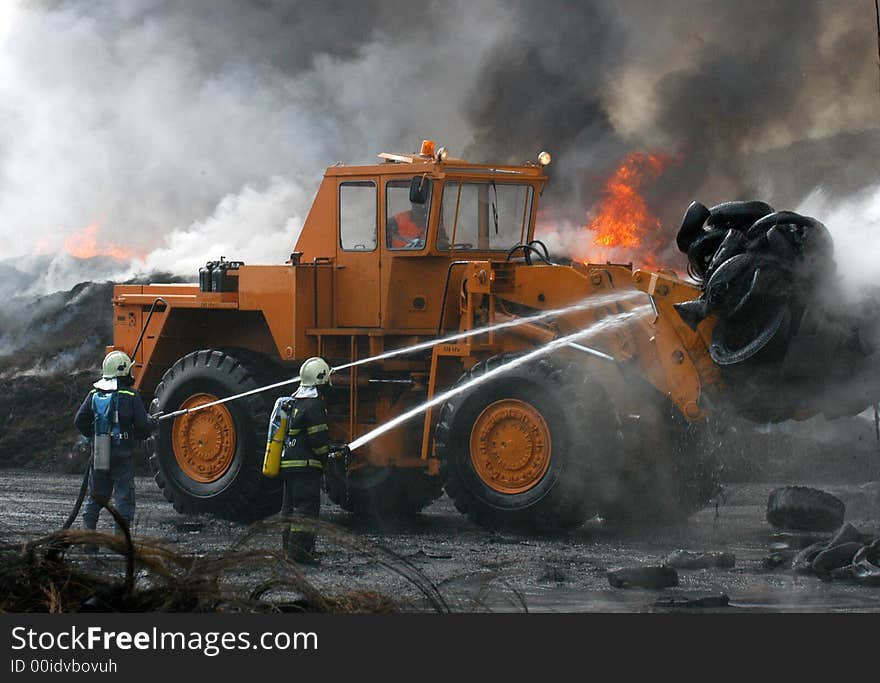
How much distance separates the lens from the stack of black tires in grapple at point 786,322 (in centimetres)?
1087

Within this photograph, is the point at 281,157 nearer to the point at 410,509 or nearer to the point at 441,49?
the point at 441,49

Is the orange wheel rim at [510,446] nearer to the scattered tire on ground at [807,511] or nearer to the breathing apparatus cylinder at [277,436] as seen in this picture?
the breathing apparatus cylinder at [277,436]

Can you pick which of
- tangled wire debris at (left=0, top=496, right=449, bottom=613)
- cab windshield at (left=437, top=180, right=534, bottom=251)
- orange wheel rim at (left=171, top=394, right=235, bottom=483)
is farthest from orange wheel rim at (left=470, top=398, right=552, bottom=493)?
tangled wire debris at (left=0, top=496, right=449, bottom=613)

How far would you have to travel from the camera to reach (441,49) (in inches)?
1096

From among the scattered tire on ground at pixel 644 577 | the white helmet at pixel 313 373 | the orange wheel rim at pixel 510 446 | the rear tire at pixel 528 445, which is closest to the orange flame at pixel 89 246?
the rear tire at pixel 528 445

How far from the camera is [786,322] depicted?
10.9m

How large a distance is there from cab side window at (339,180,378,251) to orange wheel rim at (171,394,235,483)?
Result: 1.98 meters

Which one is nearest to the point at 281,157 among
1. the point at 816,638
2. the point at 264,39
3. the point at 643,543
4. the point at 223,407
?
the point at 264,39

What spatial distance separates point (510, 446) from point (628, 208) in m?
10.3

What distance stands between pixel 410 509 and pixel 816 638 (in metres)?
7.81

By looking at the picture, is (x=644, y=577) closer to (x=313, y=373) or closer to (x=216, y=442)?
(x=313, y=373)

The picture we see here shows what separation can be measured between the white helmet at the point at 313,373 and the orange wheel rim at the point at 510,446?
1.58 m

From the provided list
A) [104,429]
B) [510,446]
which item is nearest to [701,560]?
[510,446]

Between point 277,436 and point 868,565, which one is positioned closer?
point 868,565
